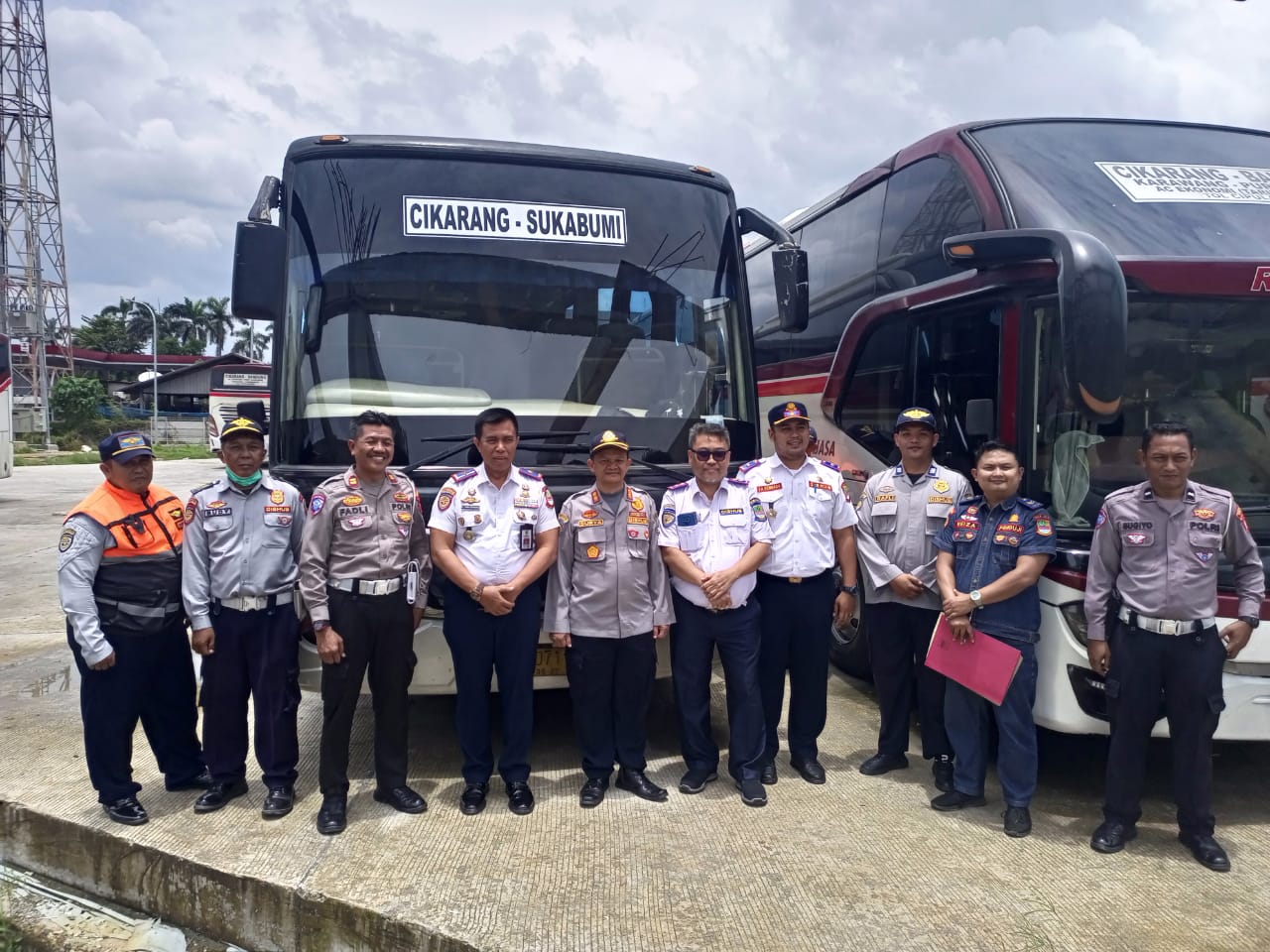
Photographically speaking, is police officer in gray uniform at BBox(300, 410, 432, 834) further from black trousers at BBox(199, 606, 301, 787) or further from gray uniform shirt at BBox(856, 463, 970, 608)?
gray uniform shirt at BBox(856, 463, 970, 608)

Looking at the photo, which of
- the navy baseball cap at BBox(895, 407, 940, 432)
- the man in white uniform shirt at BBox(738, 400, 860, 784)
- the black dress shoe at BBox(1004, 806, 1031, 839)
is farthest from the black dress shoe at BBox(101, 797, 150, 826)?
the navy baseball cap at BBox(895, 407, 940, 432)

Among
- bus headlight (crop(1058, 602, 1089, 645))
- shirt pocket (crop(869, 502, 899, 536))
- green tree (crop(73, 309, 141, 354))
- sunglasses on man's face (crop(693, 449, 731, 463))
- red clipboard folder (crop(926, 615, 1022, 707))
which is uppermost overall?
green tree (crop(73, 309, 141, 354))

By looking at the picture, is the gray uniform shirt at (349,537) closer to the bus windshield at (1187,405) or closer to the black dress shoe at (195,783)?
the black dress shoe at (195,783)

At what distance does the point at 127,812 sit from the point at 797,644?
285 centimetres

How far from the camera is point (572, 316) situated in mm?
4609

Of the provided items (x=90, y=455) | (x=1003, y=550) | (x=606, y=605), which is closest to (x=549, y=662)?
(x=606, y=605)

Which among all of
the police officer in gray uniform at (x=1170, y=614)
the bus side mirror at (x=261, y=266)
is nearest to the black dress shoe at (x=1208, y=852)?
the police officer in gray uniform at (x=1170, y=614)

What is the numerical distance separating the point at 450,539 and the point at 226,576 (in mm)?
886

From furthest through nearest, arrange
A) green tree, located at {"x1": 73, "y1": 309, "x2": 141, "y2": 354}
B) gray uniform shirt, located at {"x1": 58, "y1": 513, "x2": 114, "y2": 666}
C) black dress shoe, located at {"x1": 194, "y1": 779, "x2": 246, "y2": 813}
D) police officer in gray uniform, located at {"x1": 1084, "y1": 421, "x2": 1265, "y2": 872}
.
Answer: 1. green tree, located at {"x1": 73, "y1": 309, "x2": 141, "y2": 354}
2. black dress shoe, located at {"x1": 194, "y1": 779, "x2": 246, "y2": 813}
3. gray uniform shirt, located at {"x1": 58, "y1": 513, "x2": 114, "y2": 666}
4. police officer in gray uniform, located at {"x1": 1084, "y1": 421, "x2": 1265, "y2": 872}

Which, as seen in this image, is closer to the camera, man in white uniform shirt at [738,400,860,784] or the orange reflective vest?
the orange reflective vest

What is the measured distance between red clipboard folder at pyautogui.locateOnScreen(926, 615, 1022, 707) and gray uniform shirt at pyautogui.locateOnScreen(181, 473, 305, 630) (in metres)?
2.72

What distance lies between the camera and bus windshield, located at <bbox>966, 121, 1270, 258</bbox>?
407 centimetres

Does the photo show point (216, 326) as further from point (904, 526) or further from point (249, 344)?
point (904, 526)

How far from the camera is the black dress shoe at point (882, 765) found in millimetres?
4383
